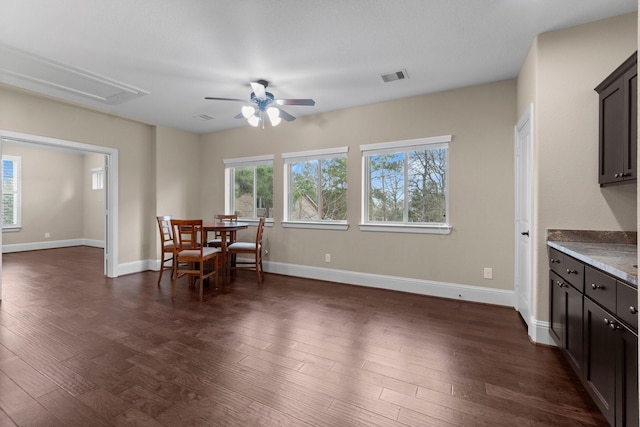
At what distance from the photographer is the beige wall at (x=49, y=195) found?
734cm

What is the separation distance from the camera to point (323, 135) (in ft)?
15.3

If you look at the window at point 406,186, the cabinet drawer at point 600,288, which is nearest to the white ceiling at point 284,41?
the window at point 406,186

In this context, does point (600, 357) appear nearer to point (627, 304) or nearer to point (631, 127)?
point (627, 304)

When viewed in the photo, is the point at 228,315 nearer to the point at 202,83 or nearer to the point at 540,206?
the point at 202,83

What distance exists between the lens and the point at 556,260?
226 cm

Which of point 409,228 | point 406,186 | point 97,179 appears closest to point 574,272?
point 409,228

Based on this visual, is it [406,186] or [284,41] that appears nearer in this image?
[284,41]

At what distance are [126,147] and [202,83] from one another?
249 cm

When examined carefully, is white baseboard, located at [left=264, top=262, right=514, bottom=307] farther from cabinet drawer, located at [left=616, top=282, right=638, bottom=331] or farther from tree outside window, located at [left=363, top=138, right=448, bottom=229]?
cabinet drawer, located at [left=616, top=282, right=638, bottom=331]

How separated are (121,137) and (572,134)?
608 centimetres

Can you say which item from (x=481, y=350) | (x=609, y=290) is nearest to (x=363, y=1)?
(x=609, y=290)

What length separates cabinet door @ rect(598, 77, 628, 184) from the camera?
1.99m

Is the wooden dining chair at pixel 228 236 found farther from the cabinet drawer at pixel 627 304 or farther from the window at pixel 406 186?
the cabinet drawer at pixel 627 304

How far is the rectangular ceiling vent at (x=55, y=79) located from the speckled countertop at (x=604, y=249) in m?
4.77
